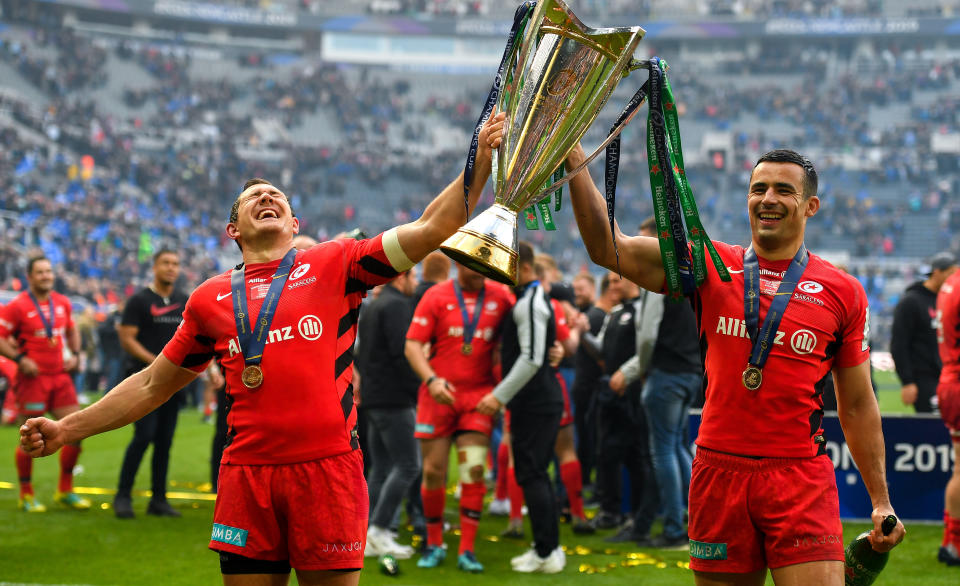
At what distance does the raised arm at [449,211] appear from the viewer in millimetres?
3105

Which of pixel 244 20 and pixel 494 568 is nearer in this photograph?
pixel 494 568

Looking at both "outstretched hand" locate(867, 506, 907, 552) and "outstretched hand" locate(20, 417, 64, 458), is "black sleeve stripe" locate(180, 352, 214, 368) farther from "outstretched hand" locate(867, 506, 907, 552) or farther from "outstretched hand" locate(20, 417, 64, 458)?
"outstretched hand" locate(867, 506, 907, 552)

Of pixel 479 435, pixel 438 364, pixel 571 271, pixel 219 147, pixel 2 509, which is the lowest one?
pixel 2 509

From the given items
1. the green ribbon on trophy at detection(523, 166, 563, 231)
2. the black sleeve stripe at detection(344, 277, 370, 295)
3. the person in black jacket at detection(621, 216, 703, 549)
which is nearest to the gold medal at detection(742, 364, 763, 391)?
the green ribbon on trophy at detection(523, 166, 563, 231)

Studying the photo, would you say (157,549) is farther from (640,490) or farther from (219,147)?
(219,147)

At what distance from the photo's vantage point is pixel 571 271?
3709 centimetres

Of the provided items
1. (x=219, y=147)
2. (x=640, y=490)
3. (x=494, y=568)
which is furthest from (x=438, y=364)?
(x=219, y=147)

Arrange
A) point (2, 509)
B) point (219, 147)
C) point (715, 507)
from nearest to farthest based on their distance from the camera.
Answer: point (715, 507) → point (2, 509) → point (219, 147)

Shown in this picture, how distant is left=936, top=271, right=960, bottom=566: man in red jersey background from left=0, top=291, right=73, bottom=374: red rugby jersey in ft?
25.0

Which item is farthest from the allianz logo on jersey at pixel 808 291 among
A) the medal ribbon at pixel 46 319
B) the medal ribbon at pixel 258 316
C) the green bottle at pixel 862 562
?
the medal ribbon at pixel 46 319

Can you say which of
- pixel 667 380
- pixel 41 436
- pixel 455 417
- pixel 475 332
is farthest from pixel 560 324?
pixel 41 436

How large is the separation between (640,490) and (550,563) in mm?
1854

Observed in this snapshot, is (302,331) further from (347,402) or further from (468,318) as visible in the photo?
(468,318)

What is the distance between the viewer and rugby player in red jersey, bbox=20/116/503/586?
Answer: 3.21 meters
